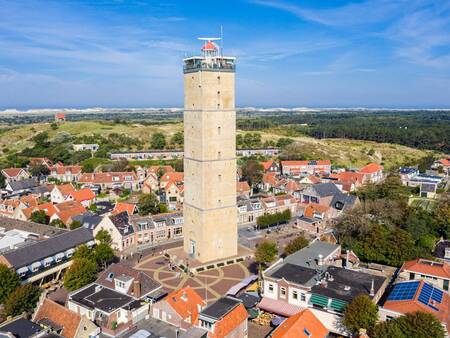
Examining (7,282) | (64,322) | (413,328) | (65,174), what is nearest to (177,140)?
(65,174)

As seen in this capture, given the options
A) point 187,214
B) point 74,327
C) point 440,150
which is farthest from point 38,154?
point 440,150

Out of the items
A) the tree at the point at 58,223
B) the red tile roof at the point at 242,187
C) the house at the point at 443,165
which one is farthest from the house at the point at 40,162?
the house at the point at 443,165

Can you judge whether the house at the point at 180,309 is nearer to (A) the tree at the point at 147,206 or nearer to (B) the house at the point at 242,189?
(A) the tree at the point at 147,206

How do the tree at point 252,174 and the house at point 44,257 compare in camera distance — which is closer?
the house at point 44,257

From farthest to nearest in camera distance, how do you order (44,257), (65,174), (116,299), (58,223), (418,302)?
(65,174)
(58,223)
(44,257)
(116,299)
(418,302)

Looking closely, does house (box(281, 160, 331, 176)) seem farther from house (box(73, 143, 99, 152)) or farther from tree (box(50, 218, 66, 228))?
house (box(73, 143, 99, 152))

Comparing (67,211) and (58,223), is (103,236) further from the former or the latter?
(67,211)
